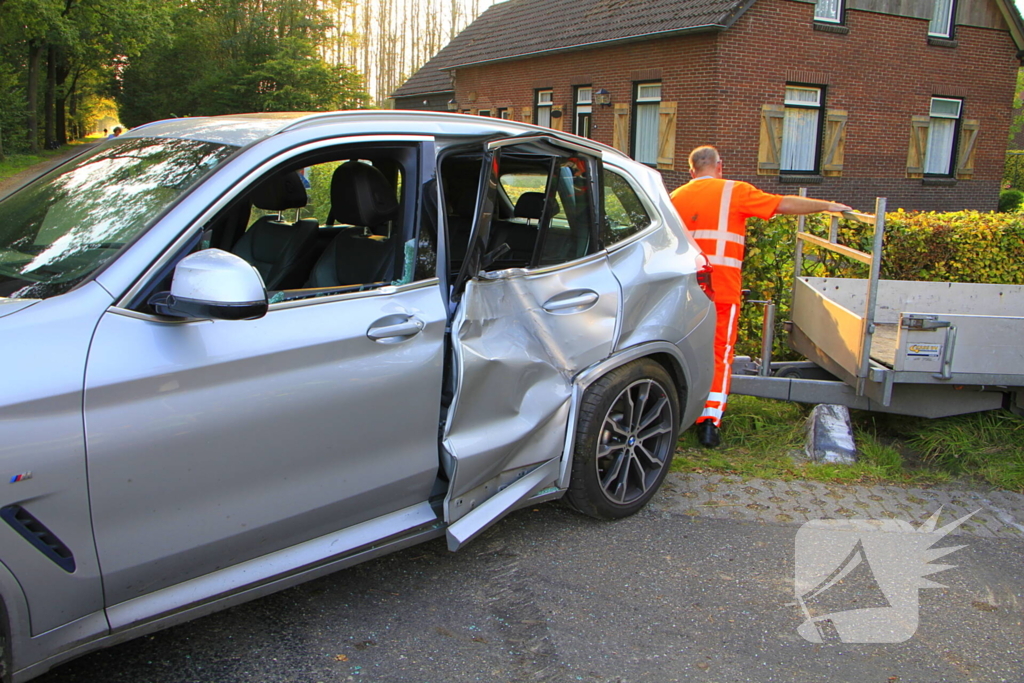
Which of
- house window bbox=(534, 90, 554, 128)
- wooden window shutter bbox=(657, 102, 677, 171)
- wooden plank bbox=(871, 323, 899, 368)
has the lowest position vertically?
wooden plank bbox=(871, 323, 899, 368)

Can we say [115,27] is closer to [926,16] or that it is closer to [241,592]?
[926,16]

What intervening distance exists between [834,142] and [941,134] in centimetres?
390

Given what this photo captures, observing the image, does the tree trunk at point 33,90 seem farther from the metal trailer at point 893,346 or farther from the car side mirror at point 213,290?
the car side mirror at point 213,290

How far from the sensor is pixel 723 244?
5.69 meters

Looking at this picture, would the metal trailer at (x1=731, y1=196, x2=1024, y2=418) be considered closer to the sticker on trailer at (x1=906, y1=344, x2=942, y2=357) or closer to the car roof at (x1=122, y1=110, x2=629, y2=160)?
the sticker on trailer at (x1=906, y1=344, x2=942, y2=357)

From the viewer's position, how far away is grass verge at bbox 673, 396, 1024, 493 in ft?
17.4

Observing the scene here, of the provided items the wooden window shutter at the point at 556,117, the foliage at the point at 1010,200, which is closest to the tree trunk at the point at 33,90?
the wooden window shutter at the point at 556,117

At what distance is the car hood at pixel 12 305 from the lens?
255 centimetres

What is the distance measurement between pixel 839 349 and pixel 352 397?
374 centimetres

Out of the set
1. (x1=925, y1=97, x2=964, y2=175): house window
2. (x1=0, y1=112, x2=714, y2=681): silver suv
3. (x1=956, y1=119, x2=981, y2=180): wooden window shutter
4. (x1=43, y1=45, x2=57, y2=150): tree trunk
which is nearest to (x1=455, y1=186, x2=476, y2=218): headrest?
(x1=0, y1=112, x2=714, y2=681): silver suv

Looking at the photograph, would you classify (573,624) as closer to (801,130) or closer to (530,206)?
(530,206)

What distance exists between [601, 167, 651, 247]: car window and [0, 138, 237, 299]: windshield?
6.32 feet

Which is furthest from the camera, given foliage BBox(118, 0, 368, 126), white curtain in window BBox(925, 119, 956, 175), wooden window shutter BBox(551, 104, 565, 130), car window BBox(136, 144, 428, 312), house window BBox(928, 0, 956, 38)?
foliage BBox(118, 0, 368, 126)

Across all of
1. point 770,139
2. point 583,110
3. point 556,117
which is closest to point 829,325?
point 770,139
